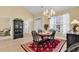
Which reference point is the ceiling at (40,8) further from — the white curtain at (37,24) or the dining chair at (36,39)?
the dining chair at (36,39)

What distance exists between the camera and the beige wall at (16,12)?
223 centimetres

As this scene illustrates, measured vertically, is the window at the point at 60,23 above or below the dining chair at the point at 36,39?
above

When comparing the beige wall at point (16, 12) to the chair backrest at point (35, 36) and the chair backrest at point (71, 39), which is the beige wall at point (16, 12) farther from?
the chair backrest at point (71, 39)

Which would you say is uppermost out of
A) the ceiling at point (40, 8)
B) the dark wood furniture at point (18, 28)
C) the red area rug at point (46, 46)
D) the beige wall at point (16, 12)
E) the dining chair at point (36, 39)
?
the ceiling at point (40, 8)

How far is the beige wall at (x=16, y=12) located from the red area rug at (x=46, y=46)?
13.6 inches

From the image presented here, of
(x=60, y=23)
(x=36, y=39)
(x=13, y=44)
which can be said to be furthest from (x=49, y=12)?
(x=13, y=44)

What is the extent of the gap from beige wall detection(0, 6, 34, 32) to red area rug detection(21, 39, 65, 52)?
0.35 m

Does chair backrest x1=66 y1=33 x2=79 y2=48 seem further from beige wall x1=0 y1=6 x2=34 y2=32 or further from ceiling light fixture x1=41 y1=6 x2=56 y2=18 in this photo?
beige wall x1=0 y1=6 x2=34 y2=32

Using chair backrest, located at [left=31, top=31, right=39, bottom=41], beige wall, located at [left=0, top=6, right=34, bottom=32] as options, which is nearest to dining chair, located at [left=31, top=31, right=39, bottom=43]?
chair backrest, located at [left=31, top=31, right=39, bottom=41]

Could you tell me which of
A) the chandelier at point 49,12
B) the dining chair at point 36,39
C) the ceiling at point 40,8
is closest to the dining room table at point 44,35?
the dining chair at point 36,39

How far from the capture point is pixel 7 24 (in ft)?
7.33
